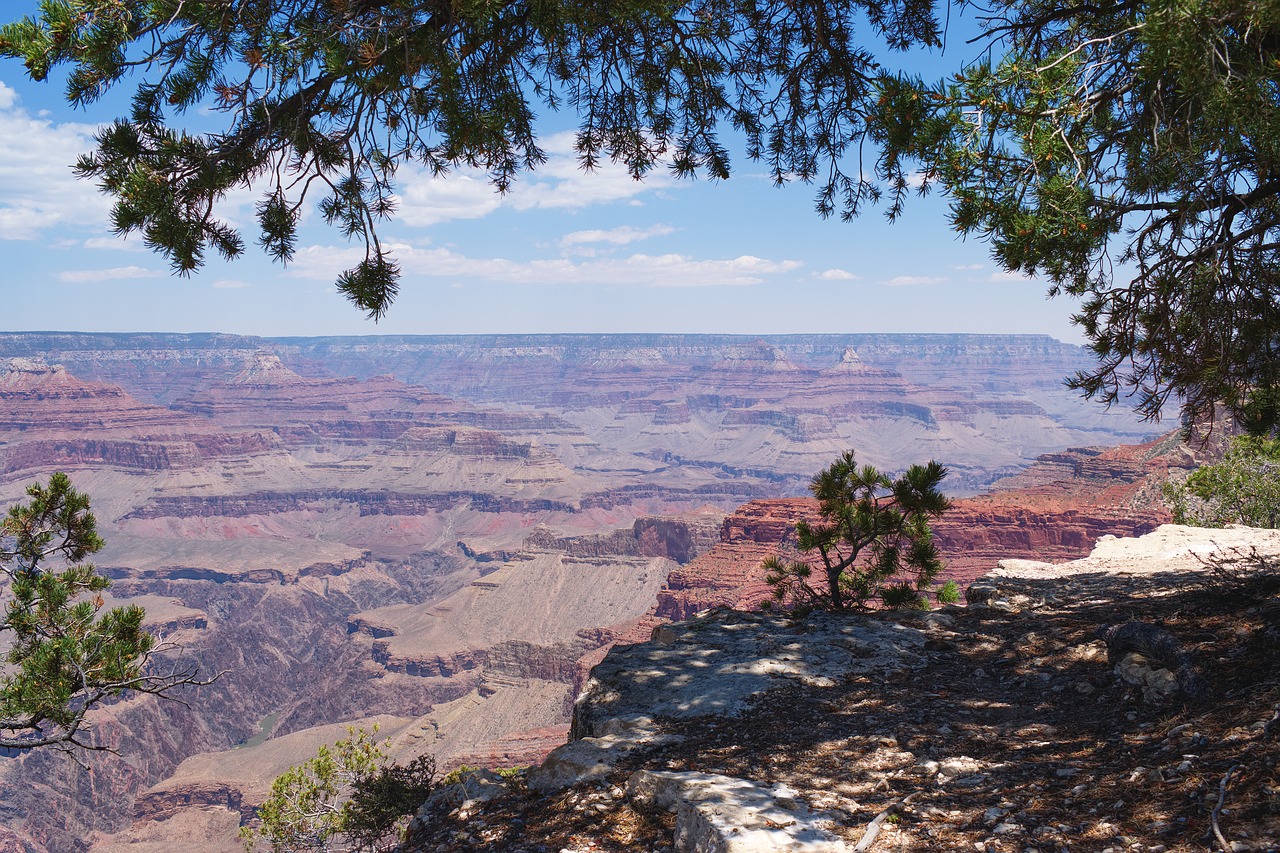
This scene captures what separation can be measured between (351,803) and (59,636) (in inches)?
118

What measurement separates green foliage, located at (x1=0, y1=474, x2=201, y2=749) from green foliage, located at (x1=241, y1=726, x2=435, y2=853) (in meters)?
2.02

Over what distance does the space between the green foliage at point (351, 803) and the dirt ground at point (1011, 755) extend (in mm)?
2710

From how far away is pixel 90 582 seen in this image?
6.32 m

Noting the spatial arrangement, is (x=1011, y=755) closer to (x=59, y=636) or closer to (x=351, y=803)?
(x=351, y=803)

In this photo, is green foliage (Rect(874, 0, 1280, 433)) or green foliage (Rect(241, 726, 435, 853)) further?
green foliage (Rect(241, 726, 435, 853))

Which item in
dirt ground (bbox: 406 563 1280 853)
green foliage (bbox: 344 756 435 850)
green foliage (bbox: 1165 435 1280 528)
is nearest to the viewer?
dirt ground (bbox: 406 563 1280 853)

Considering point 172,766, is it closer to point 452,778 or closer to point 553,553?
point 553,553

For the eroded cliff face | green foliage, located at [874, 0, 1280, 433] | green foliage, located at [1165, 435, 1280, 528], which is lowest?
the eroded cliff face

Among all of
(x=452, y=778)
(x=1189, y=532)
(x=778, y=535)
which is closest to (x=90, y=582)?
(x=452, y=778)

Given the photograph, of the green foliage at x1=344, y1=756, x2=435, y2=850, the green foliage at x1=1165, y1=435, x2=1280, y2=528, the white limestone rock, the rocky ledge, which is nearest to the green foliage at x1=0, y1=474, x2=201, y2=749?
the green foliage at x1=344, y1=756, x2=435, y2=850

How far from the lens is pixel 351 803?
7.34 m

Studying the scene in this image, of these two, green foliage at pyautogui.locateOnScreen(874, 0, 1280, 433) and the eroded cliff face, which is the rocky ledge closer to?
green foliage at pyautogui.locateOnScreen(874, 0, 1280, 433)

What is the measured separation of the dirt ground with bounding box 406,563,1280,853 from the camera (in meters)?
3.10

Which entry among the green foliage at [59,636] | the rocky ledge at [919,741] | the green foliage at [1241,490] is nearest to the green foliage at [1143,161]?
the rocky ledge at [919,741]
